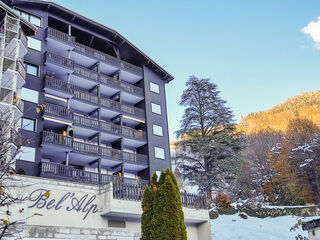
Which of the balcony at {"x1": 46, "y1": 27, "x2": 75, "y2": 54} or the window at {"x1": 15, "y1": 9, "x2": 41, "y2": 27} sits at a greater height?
the window at {"x1": 15, "y1": 9, "x2": 41, "y2": 27}

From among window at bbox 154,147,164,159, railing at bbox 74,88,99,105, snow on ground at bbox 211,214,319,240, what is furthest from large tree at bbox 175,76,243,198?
railing at bbox 74,88,99,105

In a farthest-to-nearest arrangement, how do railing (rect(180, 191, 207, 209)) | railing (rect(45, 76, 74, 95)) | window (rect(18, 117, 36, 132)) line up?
railing (rect(45, 76, 74, 95))
window (rect(18, 117, 36, 132))
railing (rect(180, 191, 207, 209))

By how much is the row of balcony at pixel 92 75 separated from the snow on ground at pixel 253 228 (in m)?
16.8

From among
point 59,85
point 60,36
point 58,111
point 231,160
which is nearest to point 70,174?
point 58,111

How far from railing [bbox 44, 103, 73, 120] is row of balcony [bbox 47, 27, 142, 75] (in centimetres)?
705

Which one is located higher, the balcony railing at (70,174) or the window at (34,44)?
the window at (34,44)

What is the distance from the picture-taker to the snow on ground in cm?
3519

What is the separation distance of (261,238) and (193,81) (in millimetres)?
22586

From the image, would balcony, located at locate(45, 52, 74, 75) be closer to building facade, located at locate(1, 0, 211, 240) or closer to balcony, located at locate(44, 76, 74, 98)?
building facade, located at locate(1, 0, 211, 240)

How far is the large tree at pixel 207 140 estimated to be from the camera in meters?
44.8

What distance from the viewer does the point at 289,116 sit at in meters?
89.0

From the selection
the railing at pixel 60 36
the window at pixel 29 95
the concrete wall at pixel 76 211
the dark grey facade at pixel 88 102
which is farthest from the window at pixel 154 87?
the concrete wall at pixel 76 211

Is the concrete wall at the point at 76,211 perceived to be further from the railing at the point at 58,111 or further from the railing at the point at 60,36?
the railing at the point at 60,36

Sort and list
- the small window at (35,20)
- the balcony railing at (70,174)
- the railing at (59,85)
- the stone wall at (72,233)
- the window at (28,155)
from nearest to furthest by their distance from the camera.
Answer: the stone wall at (72,233) < the window at (28,155) < the balcony railing at (70,174) < the railing at (59,85) < the small window at (35,20)
